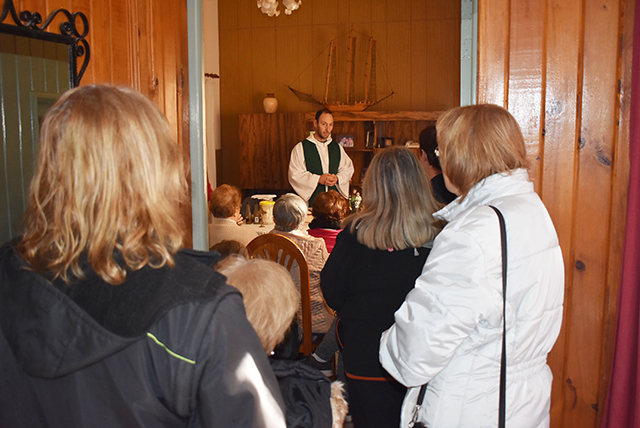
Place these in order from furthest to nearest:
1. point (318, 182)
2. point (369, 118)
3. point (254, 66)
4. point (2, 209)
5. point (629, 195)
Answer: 1. point (254, 66)
2. point (369, 118)
3. point (318, 182)
4. point (629, 195)
5. point (2, 209)

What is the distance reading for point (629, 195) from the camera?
5.47 feet

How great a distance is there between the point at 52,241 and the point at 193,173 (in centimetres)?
135

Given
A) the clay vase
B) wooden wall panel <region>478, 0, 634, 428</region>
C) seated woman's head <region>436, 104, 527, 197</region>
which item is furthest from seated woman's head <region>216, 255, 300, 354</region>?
the clay vase

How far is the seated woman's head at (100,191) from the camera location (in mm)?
697

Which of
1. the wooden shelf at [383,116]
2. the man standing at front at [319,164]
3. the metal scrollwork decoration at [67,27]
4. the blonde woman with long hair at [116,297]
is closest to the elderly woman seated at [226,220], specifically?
the metal scrollwork decoration at [67,27]

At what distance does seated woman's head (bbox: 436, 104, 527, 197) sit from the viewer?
3.93ft

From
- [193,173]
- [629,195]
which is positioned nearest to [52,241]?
[193,173]

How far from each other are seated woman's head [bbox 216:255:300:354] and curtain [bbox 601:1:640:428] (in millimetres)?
1183

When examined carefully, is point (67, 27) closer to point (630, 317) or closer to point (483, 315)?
point (483, 315)

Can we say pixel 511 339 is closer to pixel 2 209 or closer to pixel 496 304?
pixel 496 304

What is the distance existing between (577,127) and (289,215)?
4.81ft

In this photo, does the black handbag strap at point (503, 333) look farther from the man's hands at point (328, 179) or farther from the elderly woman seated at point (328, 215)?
the man's hands at point (328, 179)

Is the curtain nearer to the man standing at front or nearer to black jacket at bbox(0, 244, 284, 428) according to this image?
black jacket at bbox(0, 244, 284, 428)

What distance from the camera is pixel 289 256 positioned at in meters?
2.50
